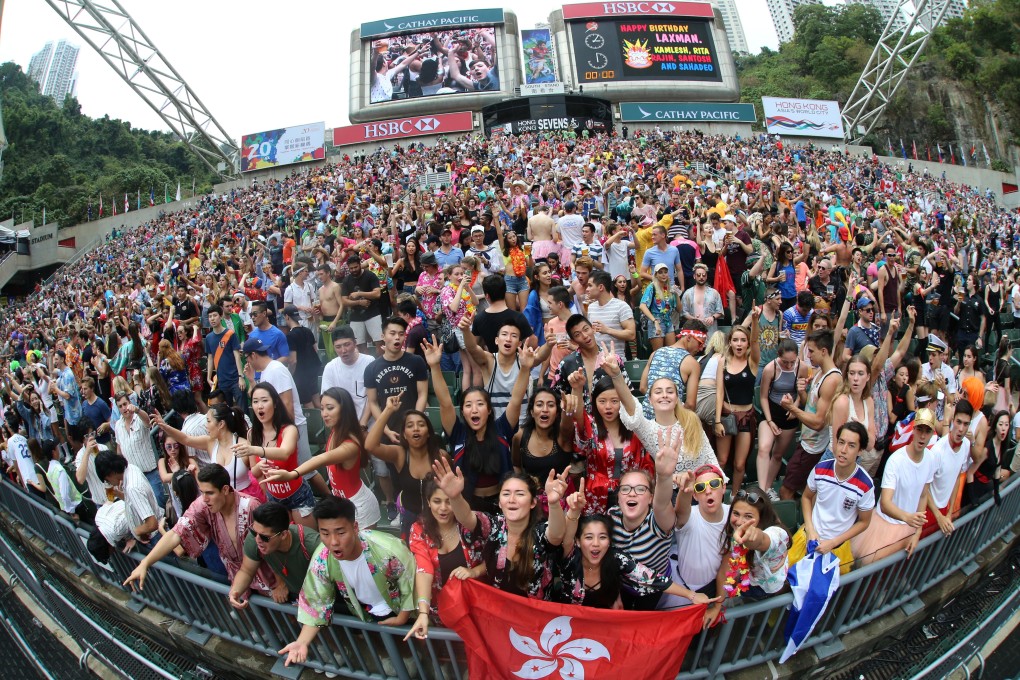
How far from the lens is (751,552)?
364 centimetres

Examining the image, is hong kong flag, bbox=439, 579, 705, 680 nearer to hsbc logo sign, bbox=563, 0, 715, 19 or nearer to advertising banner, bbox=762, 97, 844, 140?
advertising banner, bbox=762, 97, 844, 140

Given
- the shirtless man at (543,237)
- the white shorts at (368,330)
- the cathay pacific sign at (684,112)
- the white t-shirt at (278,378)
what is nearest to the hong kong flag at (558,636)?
the white t-shirt at (278,378)

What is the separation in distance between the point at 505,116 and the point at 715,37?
62.6 feet

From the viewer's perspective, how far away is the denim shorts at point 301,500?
4.52 m

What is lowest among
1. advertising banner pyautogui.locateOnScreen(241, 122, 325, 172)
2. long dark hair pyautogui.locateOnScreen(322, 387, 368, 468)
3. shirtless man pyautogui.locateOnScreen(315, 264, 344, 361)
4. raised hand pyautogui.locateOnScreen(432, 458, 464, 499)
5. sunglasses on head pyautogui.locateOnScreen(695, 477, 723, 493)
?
sunglasses on head pyautogui.locateOnScreen(695, 477, 723, 493)

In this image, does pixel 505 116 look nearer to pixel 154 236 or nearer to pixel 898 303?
pixel 154 236

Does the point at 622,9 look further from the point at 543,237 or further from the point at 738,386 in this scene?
the point at 738,386

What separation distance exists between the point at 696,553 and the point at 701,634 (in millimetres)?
456

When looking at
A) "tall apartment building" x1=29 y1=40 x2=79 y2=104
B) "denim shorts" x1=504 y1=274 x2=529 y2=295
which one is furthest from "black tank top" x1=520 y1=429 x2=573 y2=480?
"tall apartment building" x1=29 y1=40 x2=79 y2=104

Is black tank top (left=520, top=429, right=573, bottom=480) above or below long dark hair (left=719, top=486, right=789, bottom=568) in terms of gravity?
above

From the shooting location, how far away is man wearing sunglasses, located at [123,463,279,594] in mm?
3986

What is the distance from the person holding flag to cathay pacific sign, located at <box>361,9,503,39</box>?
148 feet

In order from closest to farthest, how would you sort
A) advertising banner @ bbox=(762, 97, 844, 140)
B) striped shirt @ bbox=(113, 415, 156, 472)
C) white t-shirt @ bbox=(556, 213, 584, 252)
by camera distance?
striped shirt @ bbox=(113, 415, 156, 472)
white t-shirt @ bbox=(556, 213, 584, 252)
advertising banner @ bbox=(762, 97, 844, 140)

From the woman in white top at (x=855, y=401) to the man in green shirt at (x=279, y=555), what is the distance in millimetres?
3618
